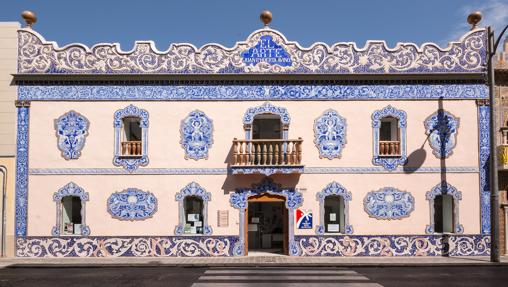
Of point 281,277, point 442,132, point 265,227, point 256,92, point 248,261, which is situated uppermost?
point 256,92

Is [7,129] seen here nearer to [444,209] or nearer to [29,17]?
[29,17]

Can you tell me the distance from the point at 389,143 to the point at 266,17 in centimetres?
659

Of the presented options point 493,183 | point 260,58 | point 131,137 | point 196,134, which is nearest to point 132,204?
point 131,137

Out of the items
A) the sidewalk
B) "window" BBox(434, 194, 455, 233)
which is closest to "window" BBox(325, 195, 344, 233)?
the sidewalk

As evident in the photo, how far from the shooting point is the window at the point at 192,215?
17219 mm

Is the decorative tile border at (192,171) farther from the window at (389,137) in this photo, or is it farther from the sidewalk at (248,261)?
the sidewalk at (248,261)

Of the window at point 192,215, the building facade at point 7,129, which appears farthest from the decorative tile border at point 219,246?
the building facade at point 7,129

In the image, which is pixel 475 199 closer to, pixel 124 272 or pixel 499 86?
pixel 499 86

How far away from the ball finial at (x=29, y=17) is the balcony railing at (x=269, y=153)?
29.5 feet

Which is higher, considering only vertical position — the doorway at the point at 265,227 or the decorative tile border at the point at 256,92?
the decorative tile border at the point at 256,92

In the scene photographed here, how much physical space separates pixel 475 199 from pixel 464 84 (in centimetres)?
430

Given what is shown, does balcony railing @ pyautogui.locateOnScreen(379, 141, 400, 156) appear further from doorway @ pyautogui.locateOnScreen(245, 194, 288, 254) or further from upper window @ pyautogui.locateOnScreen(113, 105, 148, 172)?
upper window @ pyautogui.locateOnScreen(113, 105, 148, 172)

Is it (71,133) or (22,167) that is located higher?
(71,133)

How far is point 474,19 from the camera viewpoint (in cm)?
1780
